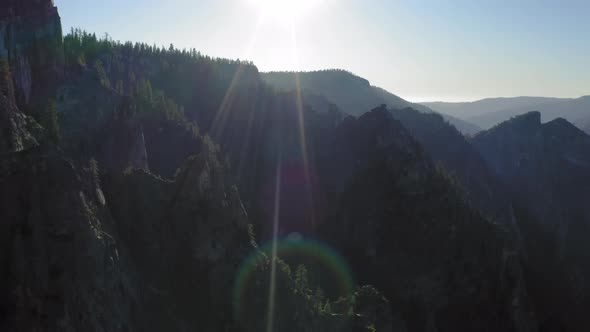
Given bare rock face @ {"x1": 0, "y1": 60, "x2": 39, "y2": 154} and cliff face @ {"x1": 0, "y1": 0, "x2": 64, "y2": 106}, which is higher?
cliff face @ {"x1": 0, "y1": 0, "x2": 64, "y2": 106}

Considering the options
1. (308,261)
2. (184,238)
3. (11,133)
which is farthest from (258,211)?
(11,133)

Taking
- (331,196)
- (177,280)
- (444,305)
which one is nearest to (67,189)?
(177,280)

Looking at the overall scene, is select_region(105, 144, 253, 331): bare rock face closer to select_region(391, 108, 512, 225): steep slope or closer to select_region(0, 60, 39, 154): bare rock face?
select_region(0, 60, 39, 154): bare rock face

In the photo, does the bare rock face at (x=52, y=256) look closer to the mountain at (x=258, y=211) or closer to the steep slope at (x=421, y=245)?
the mountain at (x=258, y=211)

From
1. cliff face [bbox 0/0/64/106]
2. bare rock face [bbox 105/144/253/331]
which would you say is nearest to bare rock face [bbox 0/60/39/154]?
bare rock face [bbox 105/144/253/331]

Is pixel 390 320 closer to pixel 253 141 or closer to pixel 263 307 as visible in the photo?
pixel 263 307

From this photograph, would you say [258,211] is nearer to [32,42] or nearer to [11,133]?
[11,133]
